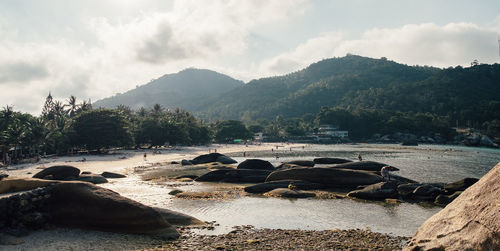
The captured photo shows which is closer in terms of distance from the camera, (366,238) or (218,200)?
(366,238)

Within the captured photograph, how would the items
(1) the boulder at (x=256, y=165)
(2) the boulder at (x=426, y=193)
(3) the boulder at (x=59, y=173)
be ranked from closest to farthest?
(2) the boulder at (x=426, y=193), (3) the boulder at (x=59, y=173), (1) the boulder at (x=256, y=165)

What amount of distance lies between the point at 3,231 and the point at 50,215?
1.94 metres

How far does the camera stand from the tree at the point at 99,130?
78438 millimetres

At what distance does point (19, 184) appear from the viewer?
611 inches

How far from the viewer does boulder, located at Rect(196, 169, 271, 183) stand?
3414cm

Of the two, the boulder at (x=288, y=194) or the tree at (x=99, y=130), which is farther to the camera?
the tree at (x=99, y=130)

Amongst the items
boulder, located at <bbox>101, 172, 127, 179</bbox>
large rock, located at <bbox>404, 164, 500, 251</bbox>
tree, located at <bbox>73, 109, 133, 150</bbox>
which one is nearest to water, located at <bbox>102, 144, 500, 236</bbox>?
large rock, located at <bbox>404, 164, 500, 251</bbox>

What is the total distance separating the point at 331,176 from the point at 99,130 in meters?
69.7

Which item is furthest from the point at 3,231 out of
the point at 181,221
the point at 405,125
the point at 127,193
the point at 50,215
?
the point at 405,125

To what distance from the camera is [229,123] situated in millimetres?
167750

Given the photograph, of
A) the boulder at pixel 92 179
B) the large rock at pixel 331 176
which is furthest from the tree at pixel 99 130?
the large rock at pixel 331 176

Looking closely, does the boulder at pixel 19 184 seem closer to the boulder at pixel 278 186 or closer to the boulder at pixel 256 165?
→ the boulder at pixel 278 186

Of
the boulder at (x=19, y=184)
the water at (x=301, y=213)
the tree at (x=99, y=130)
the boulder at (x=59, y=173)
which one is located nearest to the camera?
the boulder at (x=19, y=184)

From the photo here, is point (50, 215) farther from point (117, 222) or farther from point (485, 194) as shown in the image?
point (485, 194)
